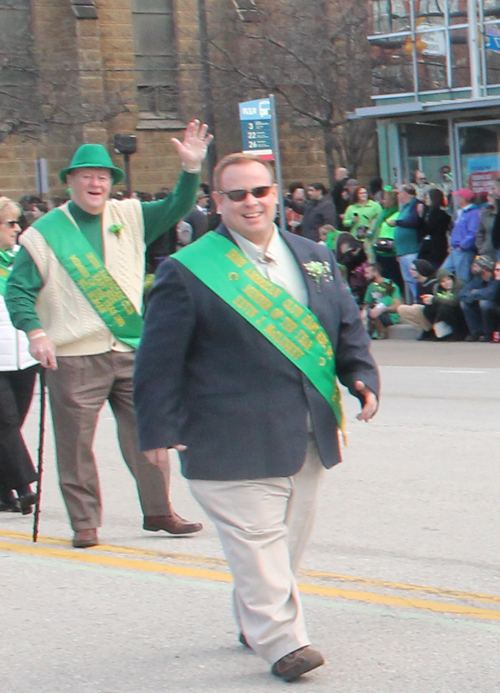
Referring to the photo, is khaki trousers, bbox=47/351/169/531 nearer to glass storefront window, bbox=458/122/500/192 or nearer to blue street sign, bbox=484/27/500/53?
glass storefront window, bbox=458/122/500/192

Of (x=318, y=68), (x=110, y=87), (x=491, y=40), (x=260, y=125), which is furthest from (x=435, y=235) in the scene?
(x=110, y=87)

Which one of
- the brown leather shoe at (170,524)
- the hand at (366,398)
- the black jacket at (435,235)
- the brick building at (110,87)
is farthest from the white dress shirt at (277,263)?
the brick building at (110,87)

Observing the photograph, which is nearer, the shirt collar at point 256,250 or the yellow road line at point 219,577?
the shirt collar at point 256,250

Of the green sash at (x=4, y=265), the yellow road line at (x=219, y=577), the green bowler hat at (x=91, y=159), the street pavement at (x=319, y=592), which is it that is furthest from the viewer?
the green sash at (x=4, y=265)

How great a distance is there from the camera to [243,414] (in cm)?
412

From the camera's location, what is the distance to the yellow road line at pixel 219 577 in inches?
192

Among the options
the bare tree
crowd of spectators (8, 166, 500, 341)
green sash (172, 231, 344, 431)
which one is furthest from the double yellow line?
the bare tree

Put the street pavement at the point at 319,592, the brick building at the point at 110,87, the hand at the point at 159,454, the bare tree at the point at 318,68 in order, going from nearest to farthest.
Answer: the hand at the point at 159,454
the street pavement at the point at 319,592
the bare tree at the point at 318,68
the brick building at the point at 110,87

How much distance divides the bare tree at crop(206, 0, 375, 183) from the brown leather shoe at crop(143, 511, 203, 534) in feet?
83.7

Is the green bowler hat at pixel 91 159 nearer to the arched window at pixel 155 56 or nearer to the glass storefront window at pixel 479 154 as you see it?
the glass storefront window at pixel 479 154

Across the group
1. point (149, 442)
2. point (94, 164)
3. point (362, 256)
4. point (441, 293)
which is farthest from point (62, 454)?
point (362, 256)

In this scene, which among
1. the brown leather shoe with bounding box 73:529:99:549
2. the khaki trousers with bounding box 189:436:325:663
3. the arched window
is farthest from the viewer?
the arched window

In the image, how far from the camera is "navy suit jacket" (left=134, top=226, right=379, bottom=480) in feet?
13.5

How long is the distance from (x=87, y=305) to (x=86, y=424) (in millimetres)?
592
